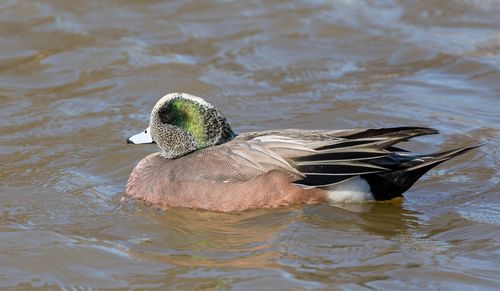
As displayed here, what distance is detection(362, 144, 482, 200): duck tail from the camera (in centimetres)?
657

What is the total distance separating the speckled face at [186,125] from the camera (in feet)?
23.4

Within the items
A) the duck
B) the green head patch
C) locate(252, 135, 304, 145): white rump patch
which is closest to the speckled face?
the green head patch

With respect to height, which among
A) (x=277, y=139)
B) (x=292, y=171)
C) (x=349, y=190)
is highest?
(x=277, y=139)

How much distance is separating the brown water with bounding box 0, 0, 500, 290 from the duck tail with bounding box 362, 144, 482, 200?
0.14 m

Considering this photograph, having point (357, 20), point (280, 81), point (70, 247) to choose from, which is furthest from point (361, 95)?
point (70, 247)

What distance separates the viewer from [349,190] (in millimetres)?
6738

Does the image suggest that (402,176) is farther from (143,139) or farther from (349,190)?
(143,139)

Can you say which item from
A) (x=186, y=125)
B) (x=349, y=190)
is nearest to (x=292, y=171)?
(x=349, y=190)

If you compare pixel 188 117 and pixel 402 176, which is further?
pixel 188 117

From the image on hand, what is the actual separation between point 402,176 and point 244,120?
7.91ft

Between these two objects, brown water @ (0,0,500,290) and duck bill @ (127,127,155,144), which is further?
duck bill @ (127,127,155,144)

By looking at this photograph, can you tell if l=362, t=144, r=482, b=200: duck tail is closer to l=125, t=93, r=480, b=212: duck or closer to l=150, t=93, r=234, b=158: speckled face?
l=125, t=93, r=480, b=212: duck

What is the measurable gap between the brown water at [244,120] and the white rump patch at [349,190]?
93 mm

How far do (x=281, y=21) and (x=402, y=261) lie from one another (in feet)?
20.7
